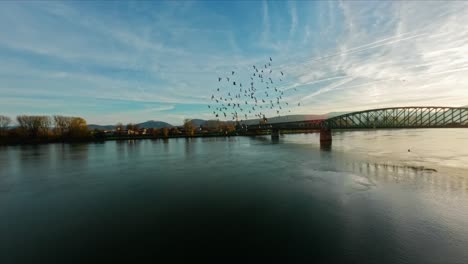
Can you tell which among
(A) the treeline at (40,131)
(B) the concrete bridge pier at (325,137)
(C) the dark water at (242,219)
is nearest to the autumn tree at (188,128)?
(A) the treeline at (40,131)

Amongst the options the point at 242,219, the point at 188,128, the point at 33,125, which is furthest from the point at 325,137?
the point at 33,125

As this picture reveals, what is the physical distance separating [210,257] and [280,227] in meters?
3.71

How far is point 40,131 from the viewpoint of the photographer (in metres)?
80.4

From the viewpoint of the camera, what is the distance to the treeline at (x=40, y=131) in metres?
73.4

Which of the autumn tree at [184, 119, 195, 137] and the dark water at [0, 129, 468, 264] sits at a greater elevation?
the autumn tree at [184, 119, 195, 137]

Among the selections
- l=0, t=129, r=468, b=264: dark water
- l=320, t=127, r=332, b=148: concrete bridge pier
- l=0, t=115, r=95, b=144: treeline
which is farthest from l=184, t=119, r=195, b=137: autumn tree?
l=0, t=129, r=468, b=264: dark water

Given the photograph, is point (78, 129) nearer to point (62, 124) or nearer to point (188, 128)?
point (62, 124)

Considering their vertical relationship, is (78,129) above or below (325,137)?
above

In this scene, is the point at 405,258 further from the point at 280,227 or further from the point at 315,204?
the point at 315,204

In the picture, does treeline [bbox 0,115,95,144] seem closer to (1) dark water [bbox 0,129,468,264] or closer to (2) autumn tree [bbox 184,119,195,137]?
(2) autumn tree [bbox 184,119,195,137]

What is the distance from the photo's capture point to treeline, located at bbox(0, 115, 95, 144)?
7338cm

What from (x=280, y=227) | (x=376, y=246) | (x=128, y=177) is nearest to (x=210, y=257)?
(x=280, y=227)

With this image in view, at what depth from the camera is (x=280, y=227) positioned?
10.3 m

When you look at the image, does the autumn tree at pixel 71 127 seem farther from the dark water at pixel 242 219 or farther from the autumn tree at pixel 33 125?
the dark water at pixel 242 219
